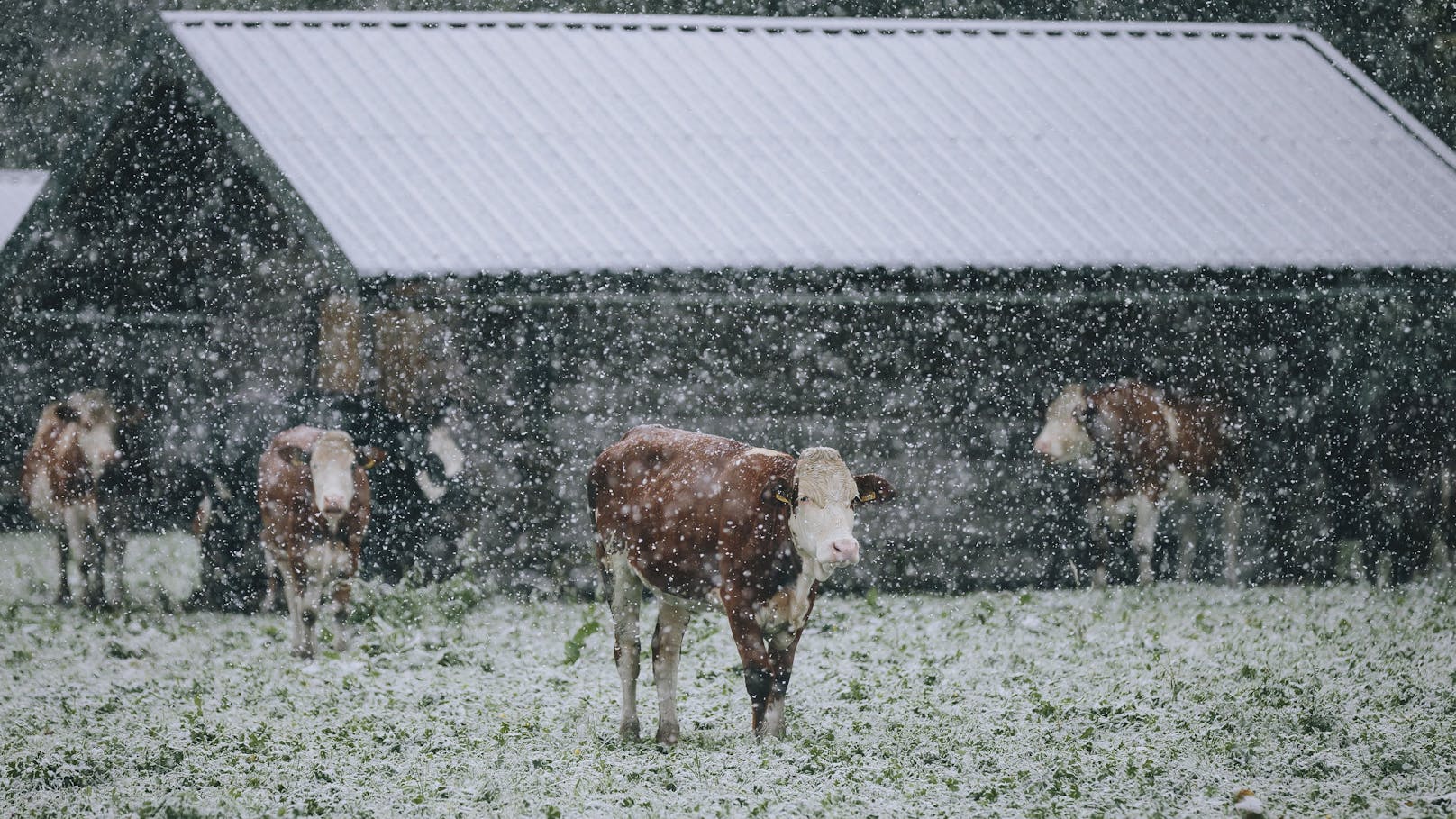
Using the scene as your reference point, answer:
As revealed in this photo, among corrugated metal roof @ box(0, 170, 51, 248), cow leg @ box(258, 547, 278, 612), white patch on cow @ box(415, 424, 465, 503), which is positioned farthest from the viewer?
corrugated metal roof @ box(0, 170, 51, 248)

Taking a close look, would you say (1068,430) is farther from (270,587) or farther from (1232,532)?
(270,587)

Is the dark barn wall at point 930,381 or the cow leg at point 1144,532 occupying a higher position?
the dark barn wall at point 930,381

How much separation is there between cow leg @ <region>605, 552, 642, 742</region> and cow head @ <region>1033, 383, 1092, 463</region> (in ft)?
21.7

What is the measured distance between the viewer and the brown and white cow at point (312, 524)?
33.0ft

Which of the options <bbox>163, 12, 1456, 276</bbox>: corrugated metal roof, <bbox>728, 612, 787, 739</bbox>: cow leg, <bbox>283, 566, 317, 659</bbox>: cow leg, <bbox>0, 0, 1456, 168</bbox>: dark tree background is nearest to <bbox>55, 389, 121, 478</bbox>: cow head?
<bbox>0, 0, 1456, 168</bbox>: dark tree background

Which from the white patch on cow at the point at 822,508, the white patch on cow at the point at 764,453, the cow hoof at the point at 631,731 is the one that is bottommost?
the cow hoof at the point at 631,731

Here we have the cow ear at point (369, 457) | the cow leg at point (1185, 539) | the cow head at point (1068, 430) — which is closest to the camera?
the cow ear at point (369, 457)

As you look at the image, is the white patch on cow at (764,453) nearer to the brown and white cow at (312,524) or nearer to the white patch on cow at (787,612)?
the white patch on cow at (787,612)

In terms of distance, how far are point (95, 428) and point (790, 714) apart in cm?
797

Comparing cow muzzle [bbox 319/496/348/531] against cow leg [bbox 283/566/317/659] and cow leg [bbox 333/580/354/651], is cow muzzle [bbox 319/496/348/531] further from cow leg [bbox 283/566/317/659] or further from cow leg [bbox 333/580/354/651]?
cow leg [bbox 333/580/354/651]

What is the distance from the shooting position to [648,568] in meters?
7.17

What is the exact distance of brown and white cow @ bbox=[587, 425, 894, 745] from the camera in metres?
6.57

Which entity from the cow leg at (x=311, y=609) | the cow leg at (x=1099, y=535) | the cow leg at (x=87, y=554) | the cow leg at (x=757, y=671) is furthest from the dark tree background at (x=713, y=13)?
the cow leg at (x=1099, y=535)

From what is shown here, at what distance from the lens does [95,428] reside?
1343cm
